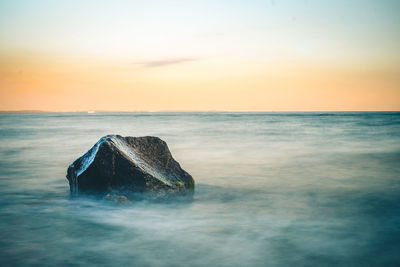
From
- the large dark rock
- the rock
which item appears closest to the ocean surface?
the rock

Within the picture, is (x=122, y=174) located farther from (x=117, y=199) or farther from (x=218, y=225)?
(x=218, y=225)

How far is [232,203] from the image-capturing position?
630 cm

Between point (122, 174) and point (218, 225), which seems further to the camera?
point (122, 174)

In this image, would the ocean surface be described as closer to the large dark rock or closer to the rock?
the rock

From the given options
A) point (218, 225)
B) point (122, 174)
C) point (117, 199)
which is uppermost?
point (122, 174)

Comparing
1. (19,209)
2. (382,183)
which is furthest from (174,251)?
(382,183)

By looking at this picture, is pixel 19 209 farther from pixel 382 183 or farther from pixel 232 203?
pixel 382 183

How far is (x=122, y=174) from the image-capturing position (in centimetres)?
587

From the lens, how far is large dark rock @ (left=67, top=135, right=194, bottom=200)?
19.1ft

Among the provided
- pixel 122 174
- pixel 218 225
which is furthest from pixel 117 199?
pixel 218 225

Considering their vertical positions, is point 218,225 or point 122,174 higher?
point 122,174

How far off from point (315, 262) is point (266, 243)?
71 centimetres

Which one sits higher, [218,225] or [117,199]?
[117,199]

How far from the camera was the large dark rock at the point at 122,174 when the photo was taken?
5.82 metres
